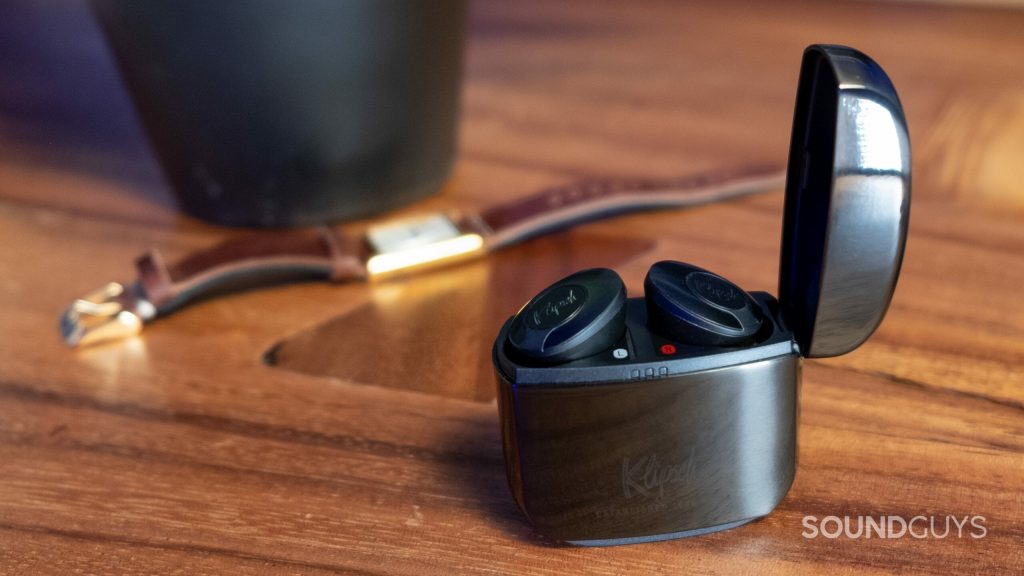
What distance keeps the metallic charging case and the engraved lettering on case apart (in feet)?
0.05

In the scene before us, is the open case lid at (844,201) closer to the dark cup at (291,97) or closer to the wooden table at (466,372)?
the wooden table at (466,372)

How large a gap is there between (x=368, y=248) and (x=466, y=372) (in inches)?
5.5

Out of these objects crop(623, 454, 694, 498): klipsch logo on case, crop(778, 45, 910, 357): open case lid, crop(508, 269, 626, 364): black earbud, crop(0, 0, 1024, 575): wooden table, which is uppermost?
crop(778, 45, 910, 357): open case lid

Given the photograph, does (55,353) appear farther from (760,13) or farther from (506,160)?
Answer: (760,13)

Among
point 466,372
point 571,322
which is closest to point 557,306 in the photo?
point 571,322

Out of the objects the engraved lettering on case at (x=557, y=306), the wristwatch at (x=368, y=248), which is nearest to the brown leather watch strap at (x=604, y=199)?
the wristwatch at (x=368, y=248)

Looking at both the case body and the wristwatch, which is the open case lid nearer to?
the case body

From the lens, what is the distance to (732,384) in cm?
34

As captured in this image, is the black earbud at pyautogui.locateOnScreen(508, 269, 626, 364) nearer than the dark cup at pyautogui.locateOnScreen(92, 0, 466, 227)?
Yes

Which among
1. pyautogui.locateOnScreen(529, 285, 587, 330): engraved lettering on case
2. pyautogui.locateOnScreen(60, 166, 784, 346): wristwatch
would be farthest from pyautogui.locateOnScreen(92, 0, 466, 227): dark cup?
pyautogui.locateOnScreen(529, 285, 587, 330): engraved lettering on case

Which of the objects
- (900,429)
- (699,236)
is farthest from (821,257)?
(699,236)

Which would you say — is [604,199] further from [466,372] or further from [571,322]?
[571,322]

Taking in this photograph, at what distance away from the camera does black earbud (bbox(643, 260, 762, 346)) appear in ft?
1.12

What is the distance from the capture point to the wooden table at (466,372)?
0.38 m
